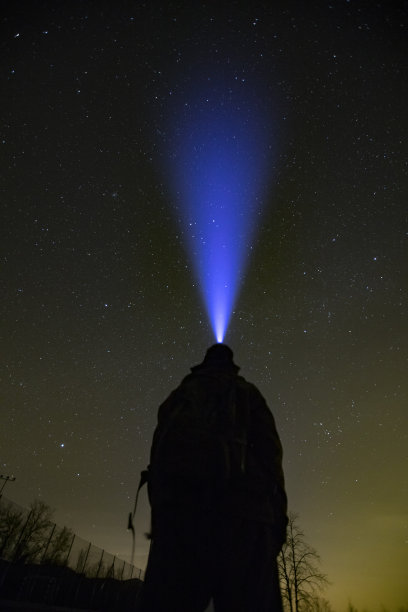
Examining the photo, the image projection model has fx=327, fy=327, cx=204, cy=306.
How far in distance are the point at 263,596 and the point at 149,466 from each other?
1.19 meters

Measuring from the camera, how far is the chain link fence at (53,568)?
1405 cm

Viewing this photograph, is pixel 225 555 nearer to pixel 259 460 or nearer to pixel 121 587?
pixel 259 460

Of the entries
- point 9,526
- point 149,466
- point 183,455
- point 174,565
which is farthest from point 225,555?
point 9,526

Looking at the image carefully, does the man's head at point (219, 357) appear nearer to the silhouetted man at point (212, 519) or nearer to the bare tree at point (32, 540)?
the silhouetted man at point (212, 519)

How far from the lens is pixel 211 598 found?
227 centimetres

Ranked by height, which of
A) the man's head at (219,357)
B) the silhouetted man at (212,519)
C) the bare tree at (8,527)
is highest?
the bare tree at (8,527)

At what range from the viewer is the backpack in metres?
2.27

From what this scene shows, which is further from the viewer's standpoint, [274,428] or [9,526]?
[9,526]

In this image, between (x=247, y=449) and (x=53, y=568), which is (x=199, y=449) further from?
(x=53, y=568)

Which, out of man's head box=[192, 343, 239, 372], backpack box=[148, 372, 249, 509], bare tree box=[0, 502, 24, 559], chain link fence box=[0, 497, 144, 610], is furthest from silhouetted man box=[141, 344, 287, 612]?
bare tree box=[0, 502, 24, 559]

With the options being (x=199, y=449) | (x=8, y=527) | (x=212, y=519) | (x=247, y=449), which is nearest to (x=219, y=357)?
(x=247, y=449)

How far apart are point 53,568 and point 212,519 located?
74.7 ft

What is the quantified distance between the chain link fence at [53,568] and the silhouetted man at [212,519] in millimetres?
15377

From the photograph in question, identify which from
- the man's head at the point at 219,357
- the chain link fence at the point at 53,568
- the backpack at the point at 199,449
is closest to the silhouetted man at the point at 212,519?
the backpack at the point at 199,449
